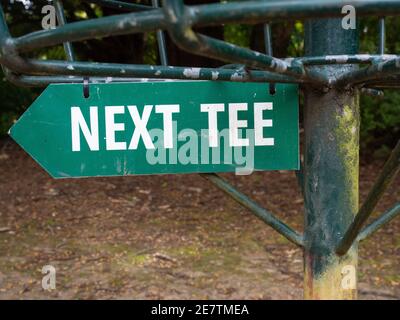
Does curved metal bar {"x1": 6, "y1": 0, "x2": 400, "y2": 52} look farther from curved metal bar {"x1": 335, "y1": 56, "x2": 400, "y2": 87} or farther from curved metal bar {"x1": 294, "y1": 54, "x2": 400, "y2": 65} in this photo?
curved metal bar {"x1": 294, "y1": 54, "x2": 400, "y2": 65}

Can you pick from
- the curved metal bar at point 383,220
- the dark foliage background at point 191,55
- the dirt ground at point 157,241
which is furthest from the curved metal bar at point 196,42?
the dark foliage background at point 191,55

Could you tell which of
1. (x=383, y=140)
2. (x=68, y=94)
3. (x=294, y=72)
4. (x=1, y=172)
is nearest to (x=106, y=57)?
(x=1, y=172)

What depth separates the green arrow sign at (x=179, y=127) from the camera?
4.17 ft

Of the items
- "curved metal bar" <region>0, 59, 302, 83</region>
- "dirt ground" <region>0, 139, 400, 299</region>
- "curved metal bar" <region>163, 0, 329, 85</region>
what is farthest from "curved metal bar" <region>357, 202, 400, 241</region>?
"dirt ground" <region>0, 139, 400, 299</region>

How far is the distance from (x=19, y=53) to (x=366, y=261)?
3.50 metres

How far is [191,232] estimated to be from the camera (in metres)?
4.42

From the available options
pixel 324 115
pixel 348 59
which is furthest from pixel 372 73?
pixel 324 115

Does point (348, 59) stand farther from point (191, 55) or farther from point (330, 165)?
point (191, 55)

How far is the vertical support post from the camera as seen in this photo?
48.8 inches

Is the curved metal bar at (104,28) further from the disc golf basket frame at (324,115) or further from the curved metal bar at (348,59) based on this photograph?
the curved metal bar at (348,59)

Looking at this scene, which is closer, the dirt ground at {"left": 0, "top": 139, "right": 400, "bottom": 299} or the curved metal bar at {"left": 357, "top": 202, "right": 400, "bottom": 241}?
the curved metal bar at {"left": 357, "top": 202, "right": 400, "bottom": 241}

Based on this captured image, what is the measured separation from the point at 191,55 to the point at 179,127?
4458 mm

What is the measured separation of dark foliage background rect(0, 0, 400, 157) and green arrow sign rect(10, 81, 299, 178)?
3662 mm

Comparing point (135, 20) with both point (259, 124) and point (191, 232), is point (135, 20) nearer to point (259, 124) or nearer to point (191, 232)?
point (259, 124)
